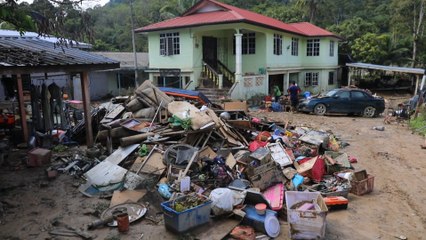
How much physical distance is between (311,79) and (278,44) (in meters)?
6.69

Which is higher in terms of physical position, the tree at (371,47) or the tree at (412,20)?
the tree at (412,20)

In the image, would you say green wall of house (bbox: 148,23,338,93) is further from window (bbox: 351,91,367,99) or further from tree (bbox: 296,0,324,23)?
tree (bbox: 296,0,324,23)

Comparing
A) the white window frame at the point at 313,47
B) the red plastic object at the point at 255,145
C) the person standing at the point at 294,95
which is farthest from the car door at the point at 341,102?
the white window frame at the point at 313,47

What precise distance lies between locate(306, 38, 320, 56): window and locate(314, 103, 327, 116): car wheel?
1232 centimetres

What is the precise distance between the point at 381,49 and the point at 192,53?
21.0m

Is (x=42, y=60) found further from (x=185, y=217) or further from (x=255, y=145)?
(x=255, y=145)

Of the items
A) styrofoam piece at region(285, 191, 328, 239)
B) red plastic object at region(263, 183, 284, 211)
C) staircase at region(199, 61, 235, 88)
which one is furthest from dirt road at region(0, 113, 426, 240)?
staircase at region(199, 61, 235, 88)

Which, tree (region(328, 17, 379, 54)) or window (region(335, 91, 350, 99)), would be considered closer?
window (region(335, 91, 350, 99))

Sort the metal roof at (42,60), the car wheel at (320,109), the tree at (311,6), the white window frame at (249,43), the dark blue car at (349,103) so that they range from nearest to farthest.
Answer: the metal roof at (42,60)
the dark blue car at (349,103)
the car wheel at (320,109)
the white window frame at (249,43)
the tree at (311,6)

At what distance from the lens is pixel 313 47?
29688 mm

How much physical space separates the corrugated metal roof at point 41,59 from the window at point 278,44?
658 inches

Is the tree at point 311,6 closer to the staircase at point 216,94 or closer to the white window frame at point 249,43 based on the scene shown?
the white window frame at point 249,43

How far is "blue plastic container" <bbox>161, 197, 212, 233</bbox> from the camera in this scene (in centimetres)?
564

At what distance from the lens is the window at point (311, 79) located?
2994cm
